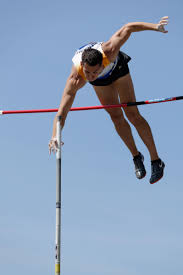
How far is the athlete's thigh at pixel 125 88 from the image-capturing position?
1063cm

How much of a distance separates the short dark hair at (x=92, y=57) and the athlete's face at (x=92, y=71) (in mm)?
68

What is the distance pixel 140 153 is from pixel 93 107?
142cm

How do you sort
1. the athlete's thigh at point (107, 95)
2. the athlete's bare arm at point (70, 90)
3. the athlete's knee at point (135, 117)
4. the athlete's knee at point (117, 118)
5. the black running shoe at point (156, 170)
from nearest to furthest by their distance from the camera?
the athlete's bare arm at point (70, 90) → the athlete's thigh at point (107, 95) → the athlete's knee at point (135, 117) → the athlete's knee at point (117, 118) → the black running shoe at point (156, 170)

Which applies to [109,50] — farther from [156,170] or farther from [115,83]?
[156,170]

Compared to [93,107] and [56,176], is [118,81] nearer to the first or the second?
[93,107]

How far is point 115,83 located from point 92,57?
3.61 ft

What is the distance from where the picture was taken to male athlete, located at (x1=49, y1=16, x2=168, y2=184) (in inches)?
386

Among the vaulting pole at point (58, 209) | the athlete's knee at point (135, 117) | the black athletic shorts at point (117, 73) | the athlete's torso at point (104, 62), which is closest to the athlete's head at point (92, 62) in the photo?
the athlete's torso at point (104, 62)

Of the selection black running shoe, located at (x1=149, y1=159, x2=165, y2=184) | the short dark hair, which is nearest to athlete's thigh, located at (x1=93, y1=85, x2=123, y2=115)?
the short dark hair

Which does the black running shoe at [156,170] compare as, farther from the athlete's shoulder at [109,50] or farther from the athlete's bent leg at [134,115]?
the athlete's shoulder at [109,50]

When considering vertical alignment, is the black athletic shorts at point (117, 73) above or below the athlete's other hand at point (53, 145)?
above

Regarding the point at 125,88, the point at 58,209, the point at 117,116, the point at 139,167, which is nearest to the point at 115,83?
the point at 125,88

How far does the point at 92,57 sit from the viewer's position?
974cm

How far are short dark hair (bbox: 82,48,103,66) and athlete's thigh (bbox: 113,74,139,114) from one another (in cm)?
91
